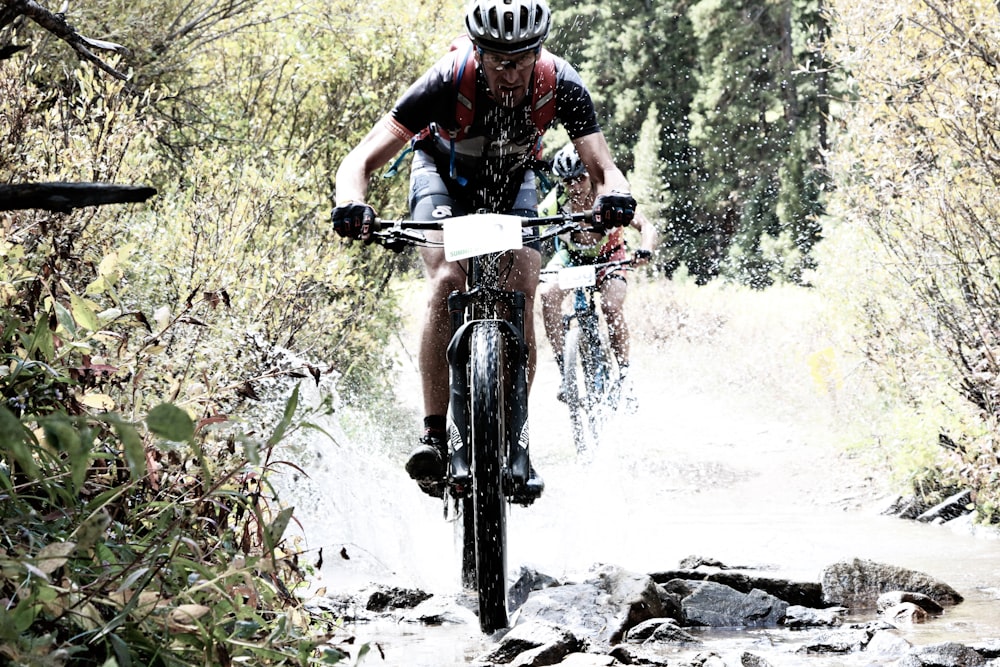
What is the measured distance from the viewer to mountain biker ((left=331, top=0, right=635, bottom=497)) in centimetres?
434

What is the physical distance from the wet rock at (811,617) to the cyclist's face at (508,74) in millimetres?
2193

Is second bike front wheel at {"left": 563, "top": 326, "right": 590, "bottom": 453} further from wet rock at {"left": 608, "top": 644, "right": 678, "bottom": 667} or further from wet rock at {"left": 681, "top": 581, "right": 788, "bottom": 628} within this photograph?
wet rock at {"left": 608, "top": 644, "right": 678, "bottom": 667}

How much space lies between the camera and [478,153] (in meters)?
4.81

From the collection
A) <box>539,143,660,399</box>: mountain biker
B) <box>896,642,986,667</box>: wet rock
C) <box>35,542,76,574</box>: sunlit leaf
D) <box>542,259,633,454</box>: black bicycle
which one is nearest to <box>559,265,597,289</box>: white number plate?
<box>542,259,633,454</box>: black bicycle

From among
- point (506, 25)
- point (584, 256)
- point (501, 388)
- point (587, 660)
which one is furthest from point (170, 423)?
point (584, 256)

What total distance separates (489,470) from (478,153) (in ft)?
4.64

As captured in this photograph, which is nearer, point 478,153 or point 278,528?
point 278,528

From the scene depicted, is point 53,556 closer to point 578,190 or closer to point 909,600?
point 909,600

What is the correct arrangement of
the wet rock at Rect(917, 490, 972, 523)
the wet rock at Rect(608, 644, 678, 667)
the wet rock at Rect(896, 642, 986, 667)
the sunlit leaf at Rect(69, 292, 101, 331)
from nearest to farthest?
the sunlit leaf at Rect(69, 292, 101, 331) < the wet rock at Rect(896, 642, 986, 667) < the wet rock at Rect(608, 644, 678, 667) < the wet rock at Rect(917, 490, 972, 523)

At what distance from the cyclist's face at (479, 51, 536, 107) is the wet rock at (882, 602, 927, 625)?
7.64ft

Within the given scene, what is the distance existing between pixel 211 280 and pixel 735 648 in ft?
7.82

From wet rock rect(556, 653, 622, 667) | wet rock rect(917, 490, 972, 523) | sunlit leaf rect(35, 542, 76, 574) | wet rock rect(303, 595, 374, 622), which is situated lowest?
wet rock rect(556, 653, 622, 667)

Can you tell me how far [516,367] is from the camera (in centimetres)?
435

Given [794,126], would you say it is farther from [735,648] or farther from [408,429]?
[735,648]
